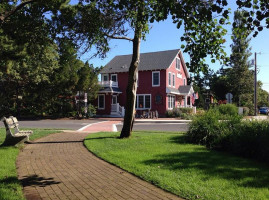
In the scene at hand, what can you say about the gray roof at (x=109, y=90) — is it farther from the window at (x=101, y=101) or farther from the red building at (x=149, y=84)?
the window at (x=101, y=101)

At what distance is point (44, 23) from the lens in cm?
969

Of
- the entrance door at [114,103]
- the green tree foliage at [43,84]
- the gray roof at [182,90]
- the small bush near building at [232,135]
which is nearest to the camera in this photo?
the small bush near building at [232,135]

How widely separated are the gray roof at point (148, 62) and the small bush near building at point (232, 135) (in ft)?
76.2

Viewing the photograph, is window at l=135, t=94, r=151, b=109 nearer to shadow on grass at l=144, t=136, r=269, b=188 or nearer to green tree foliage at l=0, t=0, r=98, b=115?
green tree foliage at l=0, t=0, r=98, b=115

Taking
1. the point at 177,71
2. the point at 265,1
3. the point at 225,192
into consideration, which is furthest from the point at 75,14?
the point at 177,71

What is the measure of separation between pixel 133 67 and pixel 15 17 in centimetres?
469

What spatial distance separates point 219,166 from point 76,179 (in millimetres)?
3283

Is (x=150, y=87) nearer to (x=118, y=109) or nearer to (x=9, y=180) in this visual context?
(x=118, y=109)

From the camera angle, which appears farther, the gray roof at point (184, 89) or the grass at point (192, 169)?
the gray roof at point (184, 89)

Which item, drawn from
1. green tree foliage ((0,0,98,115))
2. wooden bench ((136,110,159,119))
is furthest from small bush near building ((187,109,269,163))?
wooden bench ((136,110,159,119))

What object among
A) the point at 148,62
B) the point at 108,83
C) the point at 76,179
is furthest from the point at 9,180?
the point at 148,62

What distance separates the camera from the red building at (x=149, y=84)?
3366 cm

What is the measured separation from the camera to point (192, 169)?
6.20m

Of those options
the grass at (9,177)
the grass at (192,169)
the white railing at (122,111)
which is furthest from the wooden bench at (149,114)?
the grass at (9,177)
